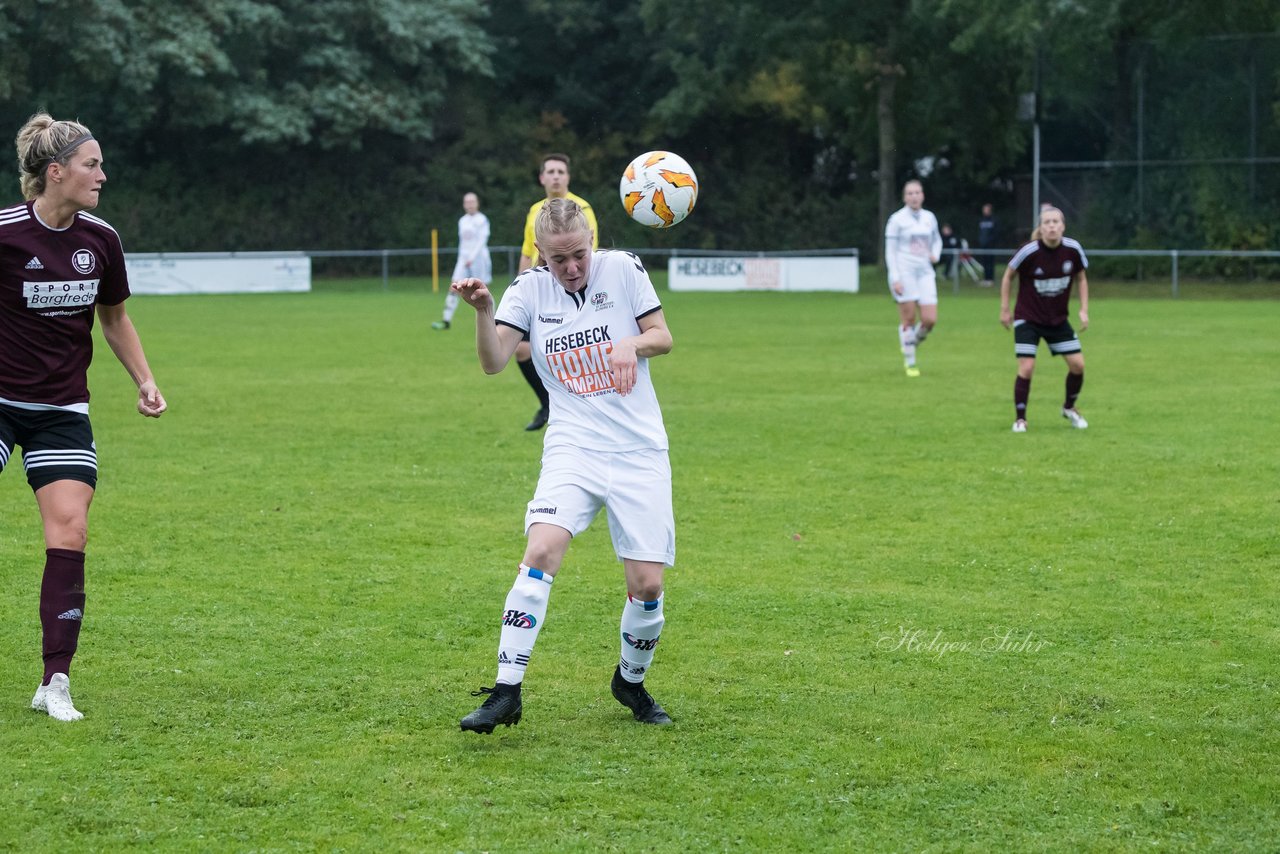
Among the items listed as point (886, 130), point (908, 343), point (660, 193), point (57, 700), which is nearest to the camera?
point (57, 700)

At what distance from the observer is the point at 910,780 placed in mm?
4926

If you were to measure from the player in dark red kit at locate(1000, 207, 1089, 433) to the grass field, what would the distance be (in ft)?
1.58

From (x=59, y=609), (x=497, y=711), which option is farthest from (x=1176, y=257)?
(x=59, y=609)

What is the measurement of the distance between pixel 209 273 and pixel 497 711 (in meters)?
32.7

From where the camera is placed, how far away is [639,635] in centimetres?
551

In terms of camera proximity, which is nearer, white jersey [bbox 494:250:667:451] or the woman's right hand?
the woman's right hand

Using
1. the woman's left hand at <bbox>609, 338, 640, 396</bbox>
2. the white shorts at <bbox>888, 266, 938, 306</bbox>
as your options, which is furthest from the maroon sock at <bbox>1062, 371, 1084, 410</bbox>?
the woman's left hand at <bbox>609, 338, 640, 396</bbox>

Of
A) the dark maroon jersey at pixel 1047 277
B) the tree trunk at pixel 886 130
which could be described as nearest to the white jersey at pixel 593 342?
the dark maroon jersey at pixel 1047 277

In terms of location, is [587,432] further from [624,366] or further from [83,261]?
[83,261]

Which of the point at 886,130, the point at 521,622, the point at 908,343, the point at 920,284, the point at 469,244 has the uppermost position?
the point at 886,130

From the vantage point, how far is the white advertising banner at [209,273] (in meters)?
35.9

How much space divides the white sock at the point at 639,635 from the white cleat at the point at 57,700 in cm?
189

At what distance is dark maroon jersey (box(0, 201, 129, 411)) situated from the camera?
5.55 meters

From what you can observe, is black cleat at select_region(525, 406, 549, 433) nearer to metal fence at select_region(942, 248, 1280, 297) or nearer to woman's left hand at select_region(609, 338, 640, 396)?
woman's left hand at select_region(609, 338, 640, 396)
